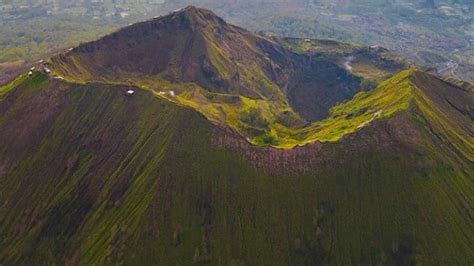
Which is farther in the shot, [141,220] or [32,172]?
[32,172]

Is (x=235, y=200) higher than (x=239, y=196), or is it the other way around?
(x=239, y=196)

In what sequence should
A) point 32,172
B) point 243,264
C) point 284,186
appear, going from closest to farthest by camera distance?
point 243,264, point 284,186, point 32,172

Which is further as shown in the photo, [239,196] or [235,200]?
[239,196]

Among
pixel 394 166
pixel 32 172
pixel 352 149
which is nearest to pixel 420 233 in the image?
pixel 394 166

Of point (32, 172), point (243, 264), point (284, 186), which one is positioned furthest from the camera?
point (32, 172)

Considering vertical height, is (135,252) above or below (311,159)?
below

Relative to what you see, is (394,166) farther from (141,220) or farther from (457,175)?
(141,220)
